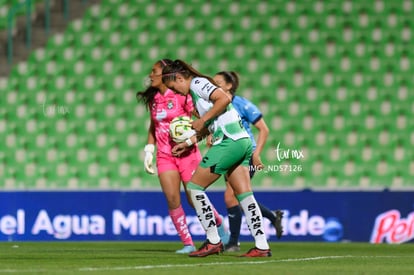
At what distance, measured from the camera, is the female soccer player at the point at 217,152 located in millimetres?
9008

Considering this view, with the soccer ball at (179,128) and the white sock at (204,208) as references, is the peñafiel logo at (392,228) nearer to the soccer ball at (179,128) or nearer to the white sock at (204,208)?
the soccer ball at (179,128)

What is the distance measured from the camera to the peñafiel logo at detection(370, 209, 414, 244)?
14406 millimetres

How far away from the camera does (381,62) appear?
1714 cm

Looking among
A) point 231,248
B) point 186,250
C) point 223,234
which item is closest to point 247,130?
point 223,234

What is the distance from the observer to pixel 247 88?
17266mm

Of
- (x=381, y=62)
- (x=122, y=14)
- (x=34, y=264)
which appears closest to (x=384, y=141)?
(x=381, y=62)

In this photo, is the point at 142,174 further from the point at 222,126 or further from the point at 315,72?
the point at 222,126

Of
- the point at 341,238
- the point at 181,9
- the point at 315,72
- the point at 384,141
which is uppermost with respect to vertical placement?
the point at 181,9

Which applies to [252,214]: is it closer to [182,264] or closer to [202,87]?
[182,264]

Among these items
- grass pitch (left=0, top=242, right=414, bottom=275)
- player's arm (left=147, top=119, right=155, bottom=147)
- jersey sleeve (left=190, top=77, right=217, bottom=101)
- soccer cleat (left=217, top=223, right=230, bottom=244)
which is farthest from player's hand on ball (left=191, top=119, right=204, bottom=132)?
soccer cleat (left=217, top=223, right=230, bottom=244)

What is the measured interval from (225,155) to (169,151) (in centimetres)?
178

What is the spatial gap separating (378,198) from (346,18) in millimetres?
4162

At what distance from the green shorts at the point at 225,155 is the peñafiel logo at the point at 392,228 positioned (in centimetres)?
587

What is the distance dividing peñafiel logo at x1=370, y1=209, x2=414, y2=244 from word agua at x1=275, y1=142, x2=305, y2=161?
83.0 inches
